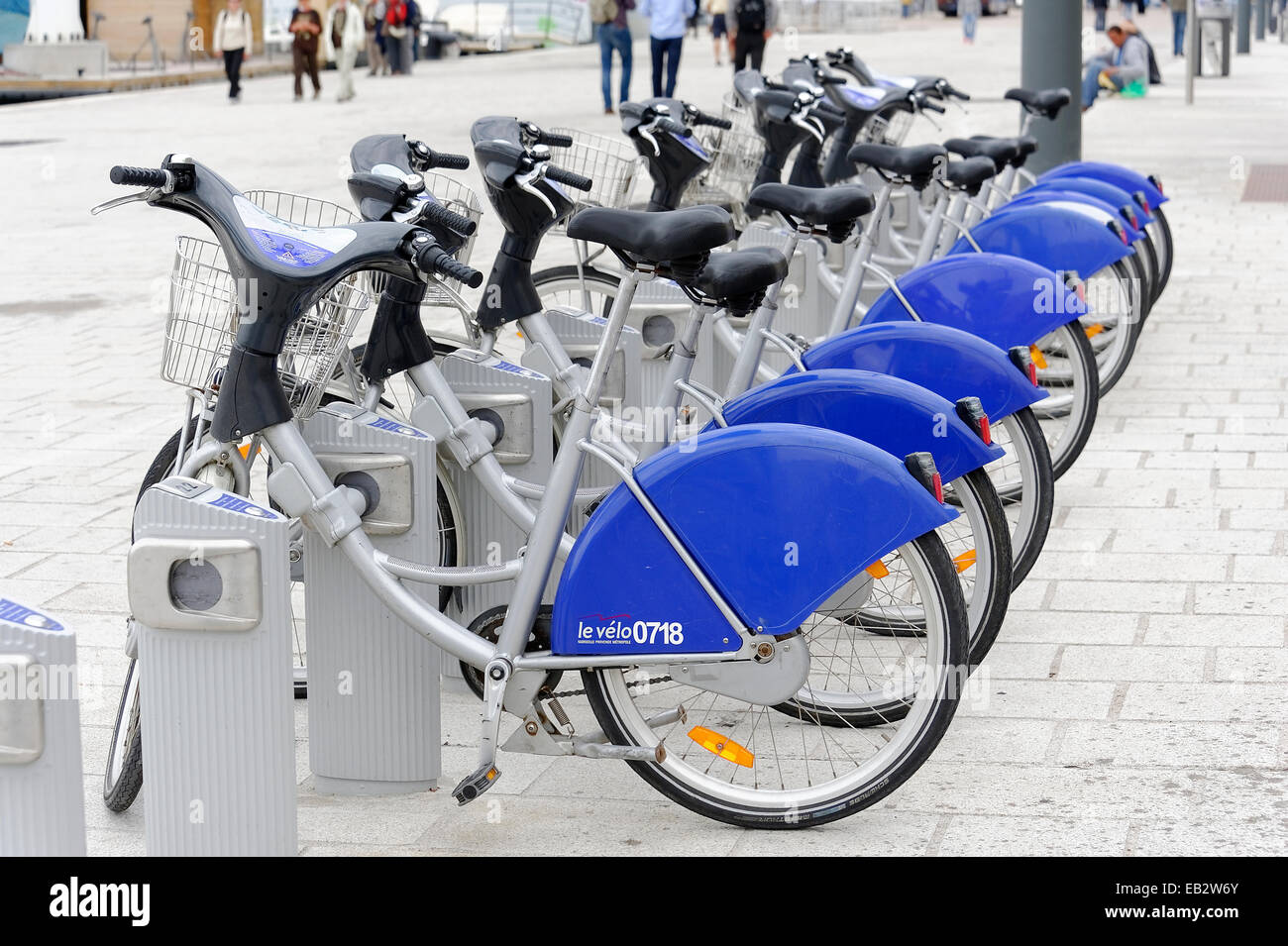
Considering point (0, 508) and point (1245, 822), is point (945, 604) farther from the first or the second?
point (0, 508)

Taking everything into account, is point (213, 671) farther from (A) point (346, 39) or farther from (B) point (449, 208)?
(A) point (346, 39)

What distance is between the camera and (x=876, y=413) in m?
3.87

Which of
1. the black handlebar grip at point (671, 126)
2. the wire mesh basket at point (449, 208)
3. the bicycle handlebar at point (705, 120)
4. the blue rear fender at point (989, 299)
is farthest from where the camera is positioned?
the bicycle handlebar at point (705, 120)

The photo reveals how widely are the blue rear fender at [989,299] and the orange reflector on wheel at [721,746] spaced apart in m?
1.91

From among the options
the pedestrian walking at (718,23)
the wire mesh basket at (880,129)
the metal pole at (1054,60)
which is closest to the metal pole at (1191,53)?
the metal pole at (1054,60)

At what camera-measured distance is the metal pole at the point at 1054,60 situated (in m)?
10.3

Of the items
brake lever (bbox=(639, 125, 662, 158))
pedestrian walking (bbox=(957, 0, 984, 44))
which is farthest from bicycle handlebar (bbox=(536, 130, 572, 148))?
pedestrian walking (bbox=(957, 0, 984, 44))

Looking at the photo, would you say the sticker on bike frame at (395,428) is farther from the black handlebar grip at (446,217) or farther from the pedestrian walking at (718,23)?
the pedestrian walking at (718,23)

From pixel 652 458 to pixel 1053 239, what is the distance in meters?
3.37

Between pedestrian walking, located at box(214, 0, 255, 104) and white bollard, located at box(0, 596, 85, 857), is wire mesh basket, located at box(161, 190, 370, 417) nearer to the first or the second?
white bollard, located at box(0, 596, 85, 857)

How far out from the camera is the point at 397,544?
359cm

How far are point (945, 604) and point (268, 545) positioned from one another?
122cm

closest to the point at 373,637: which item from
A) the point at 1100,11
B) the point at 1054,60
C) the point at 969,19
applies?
the point at 1054,60
